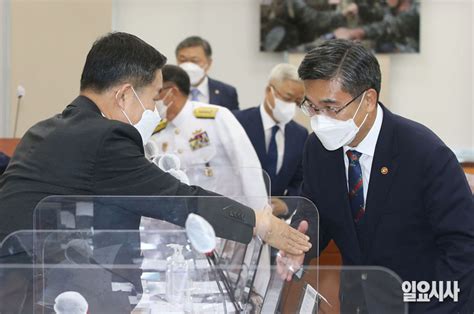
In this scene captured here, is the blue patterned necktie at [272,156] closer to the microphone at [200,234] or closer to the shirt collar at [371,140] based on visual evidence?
the shirt collar at [371,140]

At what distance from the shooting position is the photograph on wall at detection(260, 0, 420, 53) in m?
7.92

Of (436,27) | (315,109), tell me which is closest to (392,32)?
(436,27)

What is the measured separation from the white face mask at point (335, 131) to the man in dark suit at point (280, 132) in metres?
2.14

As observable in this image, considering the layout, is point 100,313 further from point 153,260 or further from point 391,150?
point 391,150

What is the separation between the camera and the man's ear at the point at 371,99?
96.7 inches

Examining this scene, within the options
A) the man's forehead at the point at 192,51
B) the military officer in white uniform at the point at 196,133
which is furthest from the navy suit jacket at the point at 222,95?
the military officer in white uniform at the point at 196,133

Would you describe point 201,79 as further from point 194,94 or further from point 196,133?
point 196,133

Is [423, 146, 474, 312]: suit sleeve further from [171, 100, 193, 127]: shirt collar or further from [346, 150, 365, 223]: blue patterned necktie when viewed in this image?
[171, 100, 193, 127]: shirt collar

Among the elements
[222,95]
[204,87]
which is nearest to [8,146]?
[204,87]

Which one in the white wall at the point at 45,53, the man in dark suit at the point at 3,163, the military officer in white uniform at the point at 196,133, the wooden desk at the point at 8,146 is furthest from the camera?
the white wall at the point at 45,53

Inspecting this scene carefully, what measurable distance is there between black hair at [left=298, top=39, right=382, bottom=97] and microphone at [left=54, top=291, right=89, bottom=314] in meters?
0.98

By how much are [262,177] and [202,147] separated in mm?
975

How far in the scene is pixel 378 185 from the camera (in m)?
2.38

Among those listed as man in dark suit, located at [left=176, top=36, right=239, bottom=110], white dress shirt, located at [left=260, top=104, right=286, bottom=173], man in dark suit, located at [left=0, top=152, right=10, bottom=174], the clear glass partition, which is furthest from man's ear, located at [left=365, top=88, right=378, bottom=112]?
man in dark suit, located at [left=176, top=36, right=239, bottom=110]
